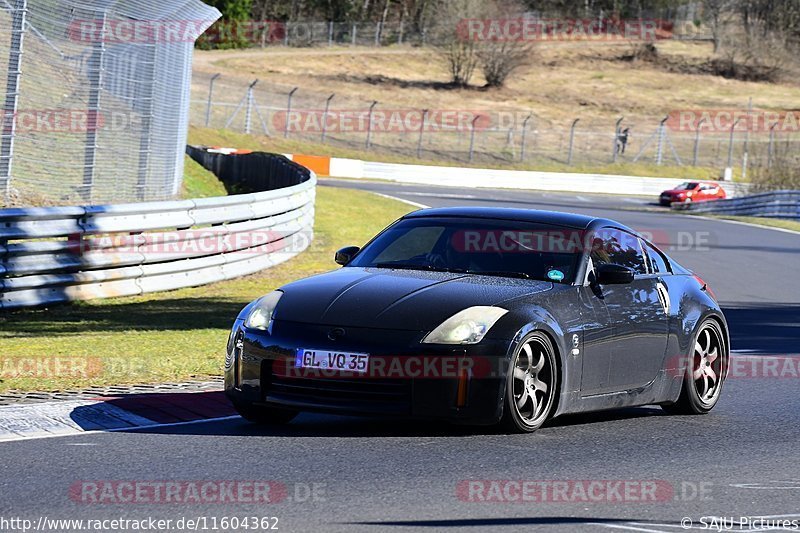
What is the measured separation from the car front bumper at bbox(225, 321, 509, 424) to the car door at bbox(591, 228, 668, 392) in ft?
4.18

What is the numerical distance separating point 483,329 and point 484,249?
3.81 feet

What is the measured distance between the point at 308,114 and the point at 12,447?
59091 mm

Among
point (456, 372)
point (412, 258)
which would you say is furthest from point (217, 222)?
point (456, 372)

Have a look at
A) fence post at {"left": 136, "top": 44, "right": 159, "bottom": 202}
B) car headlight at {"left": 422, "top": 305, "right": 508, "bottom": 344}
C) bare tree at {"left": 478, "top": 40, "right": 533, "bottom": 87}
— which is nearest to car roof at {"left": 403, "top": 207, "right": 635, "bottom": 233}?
car headlight at {"left": 422, "top": 305, "right": 508, "bottom": 344}

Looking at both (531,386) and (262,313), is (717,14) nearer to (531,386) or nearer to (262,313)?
(531,386)

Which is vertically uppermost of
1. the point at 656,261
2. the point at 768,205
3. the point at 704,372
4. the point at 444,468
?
the point at 656,261

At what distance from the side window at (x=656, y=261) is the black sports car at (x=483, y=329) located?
0.04ft

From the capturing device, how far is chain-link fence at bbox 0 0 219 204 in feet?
55.8

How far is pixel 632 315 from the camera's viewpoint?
8.50m

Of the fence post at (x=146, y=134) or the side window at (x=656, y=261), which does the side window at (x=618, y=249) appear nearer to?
the side window at (x=656, y=261)

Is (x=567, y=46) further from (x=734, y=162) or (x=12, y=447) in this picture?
(x=12, y=447)

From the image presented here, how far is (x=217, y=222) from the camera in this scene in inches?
692

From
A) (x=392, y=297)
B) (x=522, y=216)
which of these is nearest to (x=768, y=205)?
(x=522, y=216)

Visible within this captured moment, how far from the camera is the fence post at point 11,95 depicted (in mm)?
16547
